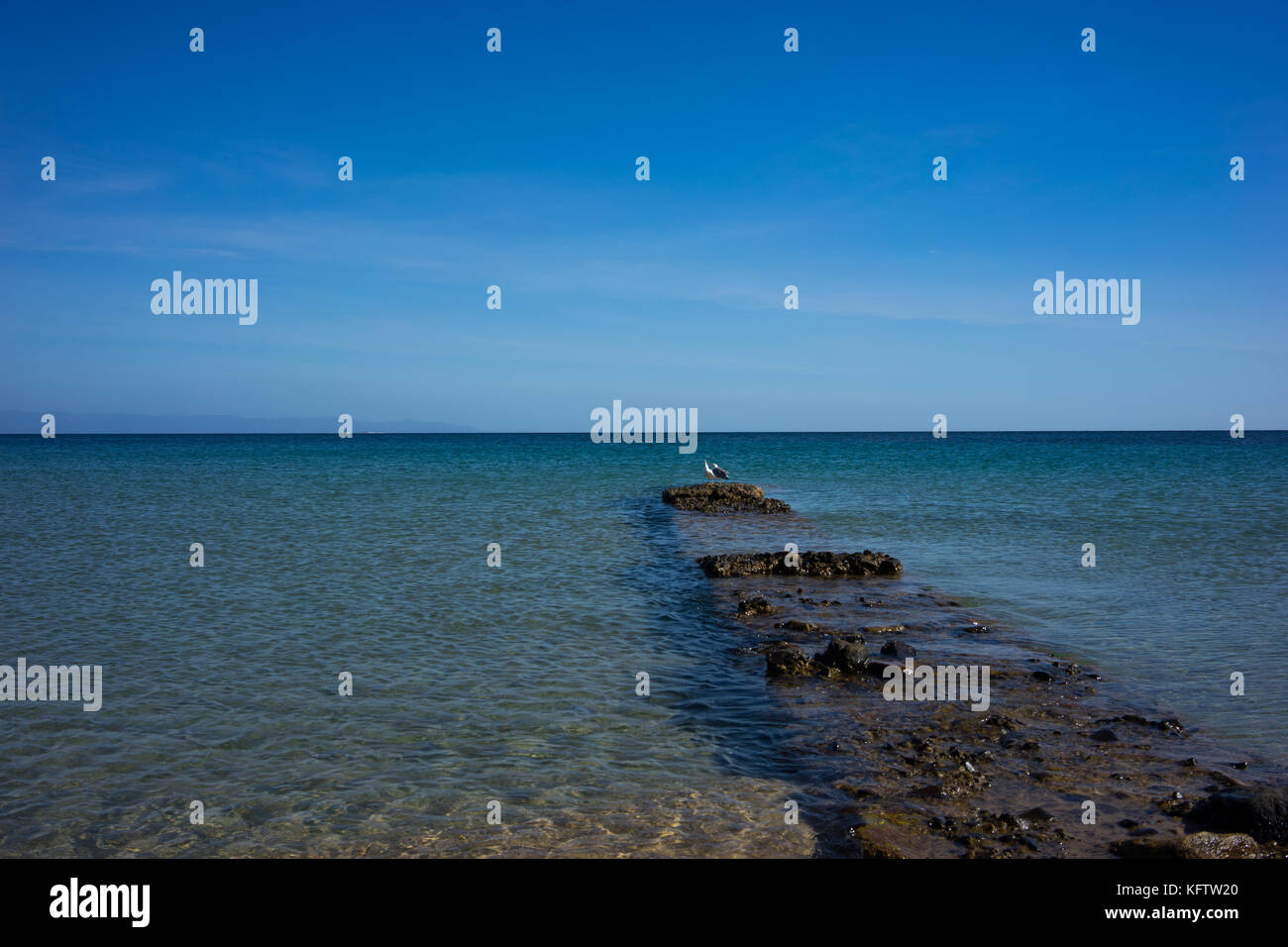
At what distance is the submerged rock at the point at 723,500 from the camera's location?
37469 millimetres

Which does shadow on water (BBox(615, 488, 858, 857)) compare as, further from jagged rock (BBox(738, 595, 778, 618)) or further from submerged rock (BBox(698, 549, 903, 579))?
submerged rock (BBox(698, 549, 903, 579))

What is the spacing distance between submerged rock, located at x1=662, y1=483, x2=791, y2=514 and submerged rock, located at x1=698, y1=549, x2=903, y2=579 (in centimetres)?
1500

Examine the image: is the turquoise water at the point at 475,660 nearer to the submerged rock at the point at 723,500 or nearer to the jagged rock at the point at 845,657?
the jagged rock at the point at 845,657

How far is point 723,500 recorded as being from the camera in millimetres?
39000

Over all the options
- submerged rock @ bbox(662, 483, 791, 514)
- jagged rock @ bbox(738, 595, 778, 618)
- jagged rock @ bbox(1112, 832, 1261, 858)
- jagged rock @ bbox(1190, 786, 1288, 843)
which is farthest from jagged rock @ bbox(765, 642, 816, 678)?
submerged rock @ bbox(662, 483, 791, 514)

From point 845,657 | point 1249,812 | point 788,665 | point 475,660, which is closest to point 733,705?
point 788,665

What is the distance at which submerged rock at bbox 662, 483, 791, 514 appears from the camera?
37469 mm

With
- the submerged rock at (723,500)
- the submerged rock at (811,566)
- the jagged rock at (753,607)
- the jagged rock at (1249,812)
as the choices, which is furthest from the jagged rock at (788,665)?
the submerged rock at (723,500)

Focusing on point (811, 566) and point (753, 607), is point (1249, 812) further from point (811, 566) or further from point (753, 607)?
point (811, 566)

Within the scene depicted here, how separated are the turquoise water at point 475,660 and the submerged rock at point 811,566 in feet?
3.51
